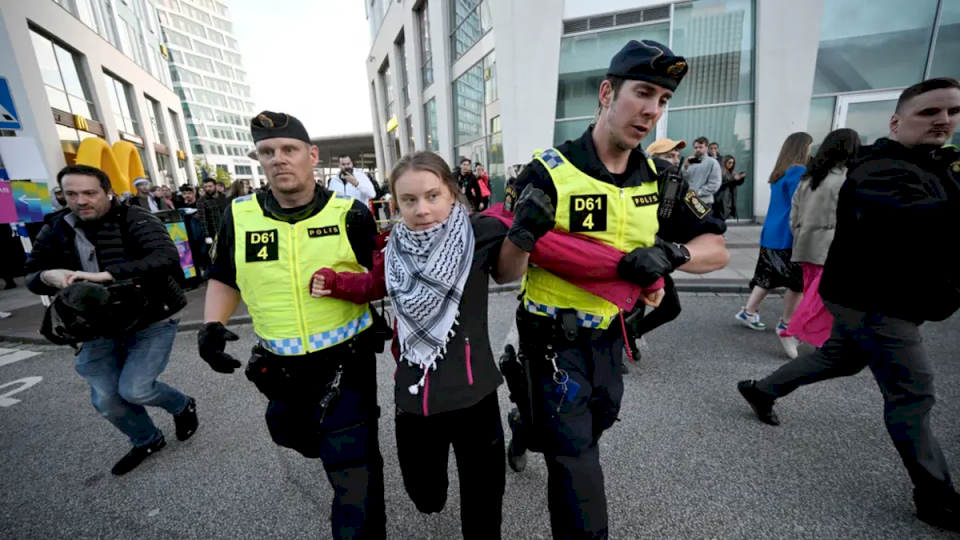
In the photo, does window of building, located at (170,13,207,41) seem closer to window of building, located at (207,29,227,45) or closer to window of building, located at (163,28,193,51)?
window of building, located at (163,28,193,51)

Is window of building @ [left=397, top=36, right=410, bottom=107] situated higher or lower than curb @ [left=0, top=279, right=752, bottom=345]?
higher

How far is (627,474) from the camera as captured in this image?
2.27 metres

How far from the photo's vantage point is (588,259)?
1.50 metres

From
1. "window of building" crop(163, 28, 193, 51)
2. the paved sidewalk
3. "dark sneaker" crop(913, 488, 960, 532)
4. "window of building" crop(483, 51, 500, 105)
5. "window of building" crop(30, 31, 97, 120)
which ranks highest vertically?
"window of building" crop(163, 28, 193, 51)

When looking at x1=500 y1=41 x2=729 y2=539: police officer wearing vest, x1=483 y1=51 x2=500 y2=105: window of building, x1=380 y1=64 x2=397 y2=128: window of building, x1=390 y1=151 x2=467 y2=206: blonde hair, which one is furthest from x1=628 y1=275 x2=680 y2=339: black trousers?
x1=380 y1=64 x2=397 y2=128: window of building

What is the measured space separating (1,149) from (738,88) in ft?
43.9

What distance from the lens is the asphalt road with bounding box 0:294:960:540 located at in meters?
1.97

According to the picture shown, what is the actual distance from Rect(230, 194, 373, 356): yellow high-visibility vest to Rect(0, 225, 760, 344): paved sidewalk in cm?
355

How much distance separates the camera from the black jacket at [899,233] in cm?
162

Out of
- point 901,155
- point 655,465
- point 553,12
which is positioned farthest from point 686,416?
point 553,12

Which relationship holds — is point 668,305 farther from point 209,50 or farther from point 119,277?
point 209,50

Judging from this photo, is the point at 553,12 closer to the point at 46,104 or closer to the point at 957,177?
the point at 957,177

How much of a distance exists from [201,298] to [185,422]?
4228mm

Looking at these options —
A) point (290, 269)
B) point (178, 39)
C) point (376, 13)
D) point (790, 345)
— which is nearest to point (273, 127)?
point (290, 269)
